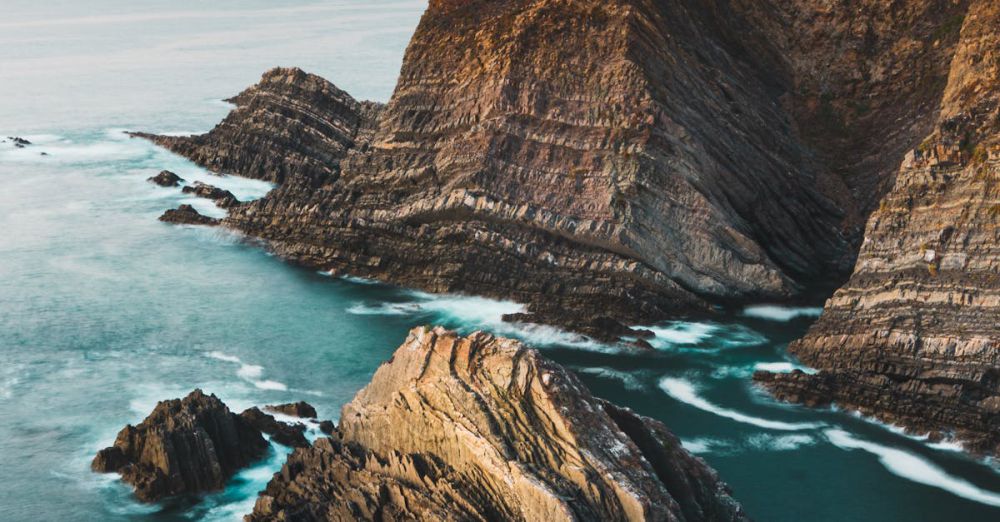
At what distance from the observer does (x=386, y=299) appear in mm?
70438

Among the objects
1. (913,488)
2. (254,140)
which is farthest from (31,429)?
(254,140)

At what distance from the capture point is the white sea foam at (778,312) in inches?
2630

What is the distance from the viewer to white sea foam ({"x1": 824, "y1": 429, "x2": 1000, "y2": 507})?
1930 inches

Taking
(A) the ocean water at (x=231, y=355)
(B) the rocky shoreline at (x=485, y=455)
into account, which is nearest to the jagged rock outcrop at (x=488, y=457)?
(B) the rocky shoreline at (x=485, y=455)

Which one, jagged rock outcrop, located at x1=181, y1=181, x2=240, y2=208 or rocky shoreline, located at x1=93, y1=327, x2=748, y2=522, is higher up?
jagged rock outcrop, located at x1=181, y1=181, x2=240, y2=208

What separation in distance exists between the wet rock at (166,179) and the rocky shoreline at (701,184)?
28.9 ft

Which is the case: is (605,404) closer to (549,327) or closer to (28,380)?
(549,327)

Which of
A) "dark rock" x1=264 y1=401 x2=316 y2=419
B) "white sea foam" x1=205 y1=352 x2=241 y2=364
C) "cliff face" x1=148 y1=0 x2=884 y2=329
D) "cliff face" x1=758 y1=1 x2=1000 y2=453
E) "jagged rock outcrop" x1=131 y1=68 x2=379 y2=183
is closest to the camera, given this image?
"dark rock" x1=264 y1=401 x2=316 y2=419

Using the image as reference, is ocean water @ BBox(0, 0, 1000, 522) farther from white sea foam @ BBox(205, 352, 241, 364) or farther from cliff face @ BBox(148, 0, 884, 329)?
cliff face @ BBox(148, 0, 884, 329)

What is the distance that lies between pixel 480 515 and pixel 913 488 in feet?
63.6

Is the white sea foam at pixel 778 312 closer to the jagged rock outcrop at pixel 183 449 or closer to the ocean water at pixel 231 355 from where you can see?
the ocean water at pixel 231 355

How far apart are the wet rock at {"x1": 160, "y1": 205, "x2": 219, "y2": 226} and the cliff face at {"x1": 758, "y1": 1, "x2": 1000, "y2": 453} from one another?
125 feet

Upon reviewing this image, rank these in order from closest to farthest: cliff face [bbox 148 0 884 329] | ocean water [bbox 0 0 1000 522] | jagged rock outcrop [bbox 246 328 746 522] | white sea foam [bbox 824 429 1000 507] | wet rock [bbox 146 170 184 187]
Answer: jagged rock outcrop [bbox 246 328 746 522], ocean water [bbox 0 0 1000 522], white sea foam [bbox 824 429 1000 507], cliff face [bbox 148 0 884 329], wet rock [bbox 146 170 184 187]

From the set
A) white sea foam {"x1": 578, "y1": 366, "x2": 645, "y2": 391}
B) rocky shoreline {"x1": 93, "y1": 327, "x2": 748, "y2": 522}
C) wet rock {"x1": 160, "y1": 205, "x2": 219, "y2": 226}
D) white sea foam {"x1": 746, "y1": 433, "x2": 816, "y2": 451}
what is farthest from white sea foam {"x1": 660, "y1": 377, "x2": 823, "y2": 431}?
wet rock {"x1": 160, "y1": 205, "x2": 219, "y2": 226}
